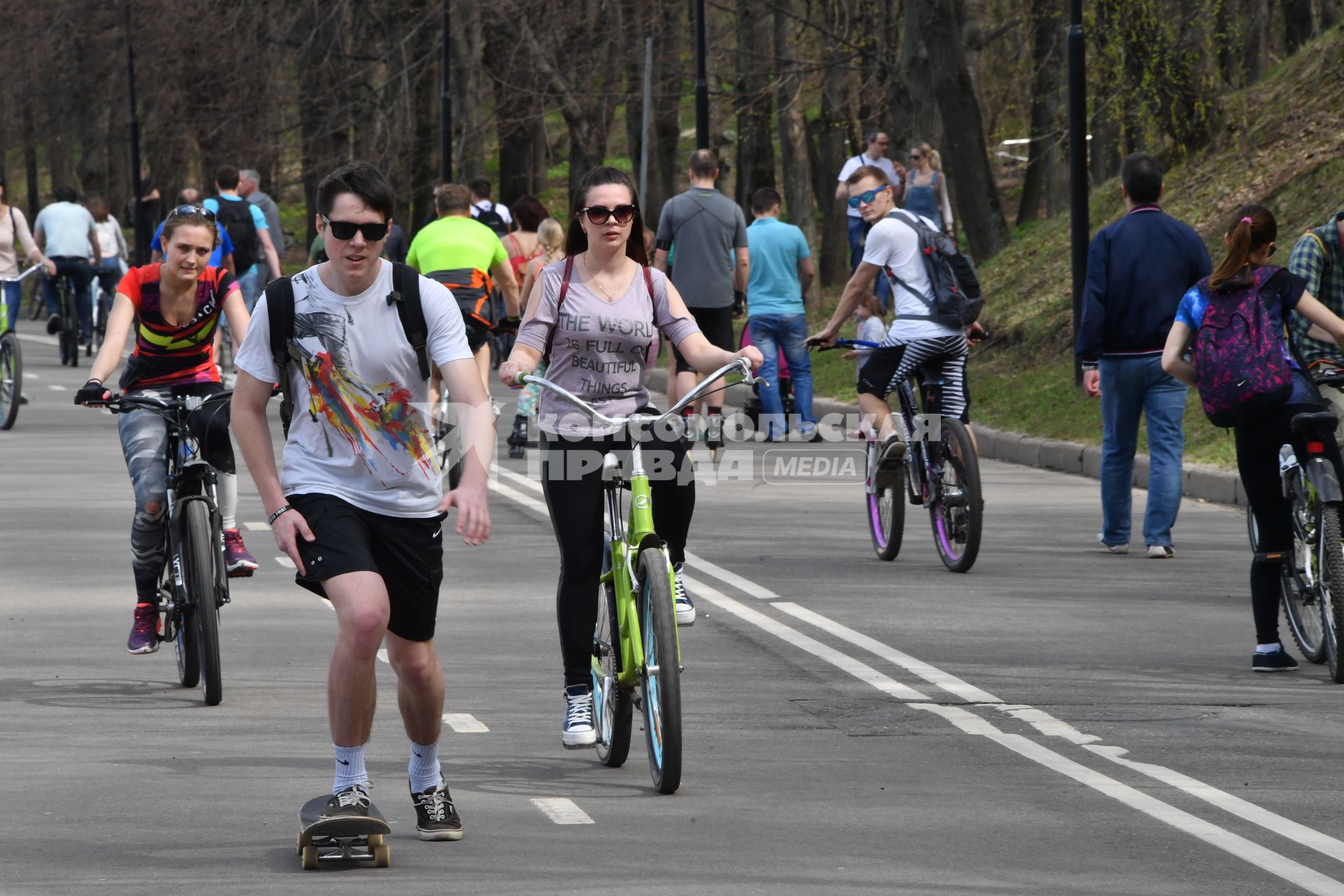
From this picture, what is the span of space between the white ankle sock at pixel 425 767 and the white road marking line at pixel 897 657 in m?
2.61

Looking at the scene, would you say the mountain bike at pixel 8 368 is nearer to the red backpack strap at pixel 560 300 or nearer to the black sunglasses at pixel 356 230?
the red backpack strap at pixel 560 300

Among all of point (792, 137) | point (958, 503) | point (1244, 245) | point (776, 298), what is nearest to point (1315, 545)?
point (1244, 245)

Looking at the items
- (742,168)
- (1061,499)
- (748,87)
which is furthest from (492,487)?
(742,168)

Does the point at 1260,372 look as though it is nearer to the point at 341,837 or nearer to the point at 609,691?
the point at 609,691

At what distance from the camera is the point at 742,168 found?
1485 inches

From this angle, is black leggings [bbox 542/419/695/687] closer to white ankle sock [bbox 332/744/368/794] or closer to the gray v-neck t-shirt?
the gray v-neck t-shirt

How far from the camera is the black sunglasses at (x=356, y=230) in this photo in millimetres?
5660

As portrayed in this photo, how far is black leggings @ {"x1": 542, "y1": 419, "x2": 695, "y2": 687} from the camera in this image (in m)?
6.97

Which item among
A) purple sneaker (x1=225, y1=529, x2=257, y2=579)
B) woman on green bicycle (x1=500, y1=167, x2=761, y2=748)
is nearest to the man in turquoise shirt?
purple sneaker (x1=225, y1=529, x2=257, y2=579)

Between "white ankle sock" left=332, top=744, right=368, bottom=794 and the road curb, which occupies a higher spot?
the road curb

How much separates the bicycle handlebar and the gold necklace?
1.46 feet

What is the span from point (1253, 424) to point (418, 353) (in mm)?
4030

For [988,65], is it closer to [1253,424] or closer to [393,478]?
[1253,424]

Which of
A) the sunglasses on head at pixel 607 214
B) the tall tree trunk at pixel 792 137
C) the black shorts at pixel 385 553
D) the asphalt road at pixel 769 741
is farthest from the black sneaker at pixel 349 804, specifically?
the tall tree trunk at pixel 792 137
